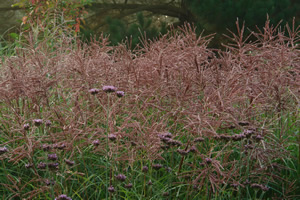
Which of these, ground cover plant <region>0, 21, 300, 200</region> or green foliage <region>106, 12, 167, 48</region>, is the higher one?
ground cover plant <region>0, 21, 300, 200</region>

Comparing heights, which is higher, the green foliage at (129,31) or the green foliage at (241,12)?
the green foliage at (241,12)

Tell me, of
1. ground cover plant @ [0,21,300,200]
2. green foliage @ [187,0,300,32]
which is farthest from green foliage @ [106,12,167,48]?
ground cover plant @ [0,21,300,200]

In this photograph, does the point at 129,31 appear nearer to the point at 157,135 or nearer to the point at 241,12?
the point at 241,12

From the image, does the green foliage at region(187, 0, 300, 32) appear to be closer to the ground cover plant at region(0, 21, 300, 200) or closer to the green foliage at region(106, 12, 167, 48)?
the green foliage at region(106, 12, 167, 48)

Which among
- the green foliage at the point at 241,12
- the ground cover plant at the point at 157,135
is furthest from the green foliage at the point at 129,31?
the ground cover plant at the point at 157,135

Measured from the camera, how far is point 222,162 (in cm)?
338

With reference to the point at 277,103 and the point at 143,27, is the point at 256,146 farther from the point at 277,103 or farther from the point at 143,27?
the point at 143,27

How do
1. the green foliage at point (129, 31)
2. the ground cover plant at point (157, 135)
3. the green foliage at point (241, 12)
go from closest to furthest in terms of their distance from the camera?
the ground cover plant at point (157, 135)
the green foliage at point (241, 12)
the green foliage at point (129, 31)

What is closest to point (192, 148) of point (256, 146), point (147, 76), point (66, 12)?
point (256, 146)

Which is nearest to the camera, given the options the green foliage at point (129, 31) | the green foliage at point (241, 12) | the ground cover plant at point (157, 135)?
the ground cover plant at point (157, 135)

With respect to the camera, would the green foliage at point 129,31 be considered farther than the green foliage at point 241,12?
Yes

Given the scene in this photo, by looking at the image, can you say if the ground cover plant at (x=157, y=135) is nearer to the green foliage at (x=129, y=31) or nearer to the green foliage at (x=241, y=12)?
the green foliage at (x=241, y=12)

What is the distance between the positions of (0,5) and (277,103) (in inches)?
529

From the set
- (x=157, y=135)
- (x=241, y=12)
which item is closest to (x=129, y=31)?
(x=241, y=12)
